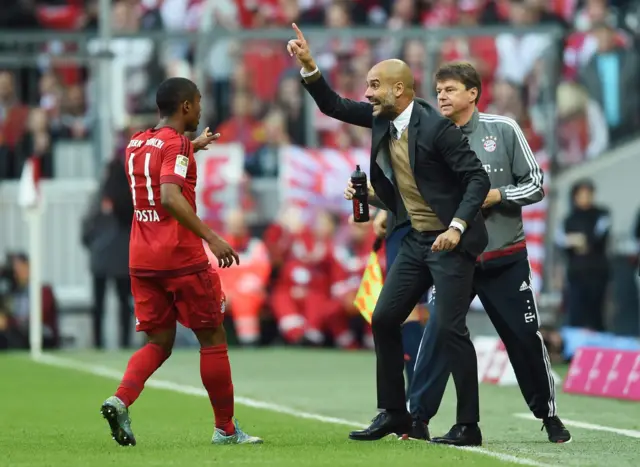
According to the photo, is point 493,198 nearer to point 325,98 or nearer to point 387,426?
point 325,98

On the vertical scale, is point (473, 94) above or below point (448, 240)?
above

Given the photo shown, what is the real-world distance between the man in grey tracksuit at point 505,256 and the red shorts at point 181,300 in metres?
1.44

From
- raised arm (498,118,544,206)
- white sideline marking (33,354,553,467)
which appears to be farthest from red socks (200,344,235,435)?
raised arm (498,118,544,206)

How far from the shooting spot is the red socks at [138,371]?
9258mm

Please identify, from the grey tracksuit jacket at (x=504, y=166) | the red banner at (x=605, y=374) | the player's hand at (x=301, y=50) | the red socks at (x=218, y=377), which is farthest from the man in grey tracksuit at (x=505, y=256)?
the red banner at (x=605, y=374)

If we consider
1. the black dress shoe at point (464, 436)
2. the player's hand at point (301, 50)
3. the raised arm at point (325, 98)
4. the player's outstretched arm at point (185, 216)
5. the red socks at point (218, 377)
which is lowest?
the black dress shoe at point (464, 436)

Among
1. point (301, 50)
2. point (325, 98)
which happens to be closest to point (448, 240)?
point (325, 98)

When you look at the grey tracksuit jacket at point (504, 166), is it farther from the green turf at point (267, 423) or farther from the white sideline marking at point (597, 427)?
the white sideline marking at point (597, 427)

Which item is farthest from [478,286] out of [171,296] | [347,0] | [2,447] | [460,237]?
[347,0]

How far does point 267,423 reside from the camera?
11.3 m

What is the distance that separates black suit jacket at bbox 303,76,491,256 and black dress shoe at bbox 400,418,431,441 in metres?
1.12

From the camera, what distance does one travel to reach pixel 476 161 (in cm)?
934

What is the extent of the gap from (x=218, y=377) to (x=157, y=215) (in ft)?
3.11

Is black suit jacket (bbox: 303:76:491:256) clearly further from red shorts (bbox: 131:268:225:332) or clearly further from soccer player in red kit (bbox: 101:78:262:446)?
red shorts (bbox: 131:268:225:332)
